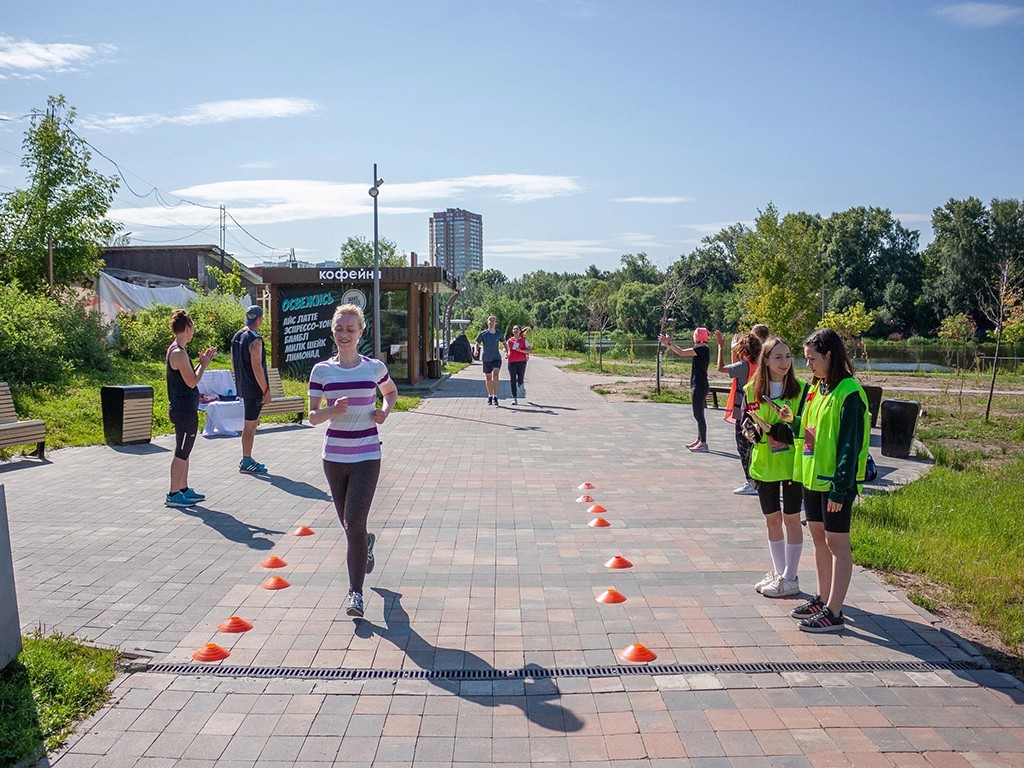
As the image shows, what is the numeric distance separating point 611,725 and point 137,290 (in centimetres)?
2905

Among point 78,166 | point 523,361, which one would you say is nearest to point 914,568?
point 523,361

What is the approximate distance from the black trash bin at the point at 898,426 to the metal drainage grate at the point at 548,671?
25.3 feet

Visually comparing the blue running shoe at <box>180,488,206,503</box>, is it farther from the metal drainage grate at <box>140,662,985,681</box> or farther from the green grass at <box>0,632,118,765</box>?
the metal drainage grate at <box>140,662,985,681</box>

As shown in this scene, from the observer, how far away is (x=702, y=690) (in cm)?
406

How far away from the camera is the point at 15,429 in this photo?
399 inches

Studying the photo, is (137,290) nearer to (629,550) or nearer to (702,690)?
(629,550)

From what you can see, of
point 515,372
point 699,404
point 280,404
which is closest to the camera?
point 699,404

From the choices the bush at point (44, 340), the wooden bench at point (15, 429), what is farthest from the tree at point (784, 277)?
the wooden bench at point (15, 429)

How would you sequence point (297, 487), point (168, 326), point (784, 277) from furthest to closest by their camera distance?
point (784, 277) < point (168, 326) < point (297, 487)

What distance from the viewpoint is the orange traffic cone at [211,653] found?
14.5 ft

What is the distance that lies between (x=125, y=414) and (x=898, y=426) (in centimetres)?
1088

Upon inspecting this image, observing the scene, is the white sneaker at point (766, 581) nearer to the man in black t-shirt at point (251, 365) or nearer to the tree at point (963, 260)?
the man in black t-shirt at point (251, 365)

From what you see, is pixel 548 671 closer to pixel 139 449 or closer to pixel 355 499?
pixel 355 499

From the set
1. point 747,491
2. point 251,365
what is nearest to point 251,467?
point 251,365
